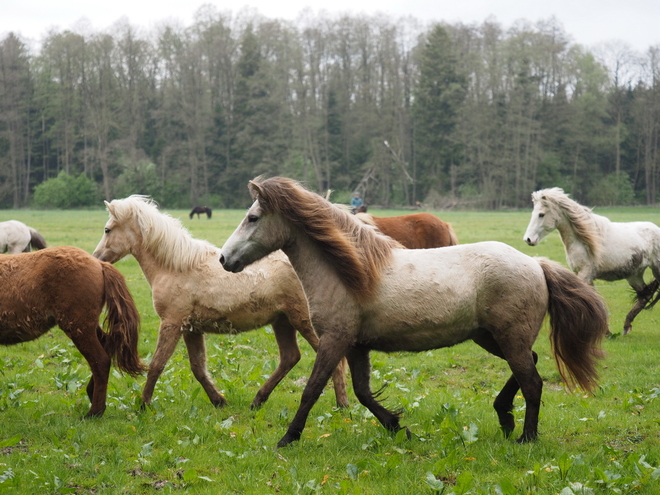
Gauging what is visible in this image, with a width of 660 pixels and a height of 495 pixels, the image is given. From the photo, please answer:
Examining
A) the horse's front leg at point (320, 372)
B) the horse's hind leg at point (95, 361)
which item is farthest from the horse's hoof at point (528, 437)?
the horse's hind leg at point (95, 361)

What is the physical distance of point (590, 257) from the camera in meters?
9.97

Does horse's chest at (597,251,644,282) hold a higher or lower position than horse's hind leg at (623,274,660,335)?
higher

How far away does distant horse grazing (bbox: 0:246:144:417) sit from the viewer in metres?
5.58

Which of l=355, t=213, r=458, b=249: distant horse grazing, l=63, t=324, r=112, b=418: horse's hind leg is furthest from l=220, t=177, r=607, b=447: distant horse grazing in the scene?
l=355, t=213, r=458, b=249: distant horse grazing

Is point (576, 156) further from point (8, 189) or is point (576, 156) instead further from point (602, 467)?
point (602, 467)

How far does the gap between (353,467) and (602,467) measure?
68.0 inches

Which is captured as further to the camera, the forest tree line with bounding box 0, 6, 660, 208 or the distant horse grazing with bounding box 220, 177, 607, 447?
the forest tree line with bounding box 0, 6, 660, 208

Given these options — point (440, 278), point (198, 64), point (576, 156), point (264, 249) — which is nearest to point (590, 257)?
point (440, 278)

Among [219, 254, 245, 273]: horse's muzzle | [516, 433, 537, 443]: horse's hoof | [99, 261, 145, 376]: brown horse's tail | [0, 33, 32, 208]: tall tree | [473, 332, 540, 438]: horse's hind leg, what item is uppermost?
[0, 33, 32, 208]: tall tree

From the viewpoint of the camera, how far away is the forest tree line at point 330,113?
2189 inches

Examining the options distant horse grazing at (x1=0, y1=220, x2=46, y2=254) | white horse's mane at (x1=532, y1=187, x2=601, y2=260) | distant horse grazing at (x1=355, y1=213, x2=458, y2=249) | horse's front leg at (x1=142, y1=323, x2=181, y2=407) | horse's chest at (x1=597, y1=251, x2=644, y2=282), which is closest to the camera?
horse's front leg at (x1=142, y1=323, x2=181, y2=407)

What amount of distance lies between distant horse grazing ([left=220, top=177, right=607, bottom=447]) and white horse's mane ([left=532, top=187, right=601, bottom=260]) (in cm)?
513

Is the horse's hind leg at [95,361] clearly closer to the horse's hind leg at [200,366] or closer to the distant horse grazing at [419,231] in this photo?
the horse's hind leg at [200,366]

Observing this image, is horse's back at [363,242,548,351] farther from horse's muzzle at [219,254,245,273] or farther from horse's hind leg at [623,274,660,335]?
horse's hind leg at [623,274,660,335]
